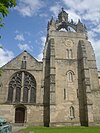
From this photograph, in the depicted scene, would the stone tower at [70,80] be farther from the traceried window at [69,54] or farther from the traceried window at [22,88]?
the traceried window at [22,88]

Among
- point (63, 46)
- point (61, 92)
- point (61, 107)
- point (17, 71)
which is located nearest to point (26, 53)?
point (17, 71)

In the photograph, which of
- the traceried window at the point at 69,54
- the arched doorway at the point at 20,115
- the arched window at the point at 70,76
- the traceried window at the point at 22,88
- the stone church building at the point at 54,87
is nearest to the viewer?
the stone church building at the point at 54,87

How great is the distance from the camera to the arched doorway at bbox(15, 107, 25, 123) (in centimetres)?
2572

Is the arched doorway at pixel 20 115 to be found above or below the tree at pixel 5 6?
below

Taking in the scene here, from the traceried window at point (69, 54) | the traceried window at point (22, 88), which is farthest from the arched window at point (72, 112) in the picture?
the traceried window at point (69, 54)

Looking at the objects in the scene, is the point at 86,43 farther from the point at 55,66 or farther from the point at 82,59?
the point at 55,66

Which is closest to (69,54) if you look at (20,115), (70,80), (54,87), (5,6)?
(70,80)

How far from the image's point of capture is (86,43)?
32.2 metres

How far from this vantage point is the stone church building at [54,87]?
83.0 ft

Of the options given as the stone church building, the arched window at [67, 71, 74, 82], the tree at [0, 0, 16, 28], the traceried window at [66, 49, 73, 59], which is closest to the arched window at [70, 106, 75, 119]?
the stone church building

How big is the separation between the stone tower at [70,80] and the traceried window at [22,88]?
2.16 metres

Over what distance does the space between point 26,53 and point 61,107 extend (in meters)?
10.9

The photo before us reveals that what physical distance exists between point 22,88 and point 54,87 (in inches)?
204

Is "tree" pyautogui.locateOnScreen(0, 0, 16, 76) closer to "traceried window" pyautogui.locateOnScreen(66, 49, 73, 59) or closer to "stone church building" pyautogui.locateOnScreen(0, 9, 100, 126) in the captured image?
"stone church building" pyautogui.locateOnScreen(0, 9, 100, 126)
